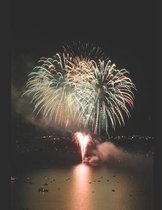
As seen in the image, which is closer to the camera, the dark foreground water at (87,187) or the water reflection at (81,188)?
the dark foreground water at (87,187)

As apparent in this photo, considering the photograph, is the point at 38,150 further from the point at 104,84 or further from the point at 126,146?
the point at 104,84

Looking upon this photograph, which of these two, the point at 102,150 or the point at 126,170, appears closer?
the point at 126,170

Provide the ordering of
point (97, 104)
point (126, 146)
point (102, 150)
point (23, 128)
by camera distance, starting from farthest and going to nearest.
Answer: point (126, 146)
point (102, 150)
point (23, 128)
point (97, 104)

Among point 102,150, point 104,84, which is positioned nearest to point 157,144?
point 104,84

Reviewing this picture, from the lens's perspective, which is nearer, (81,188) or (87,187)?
(81,188)

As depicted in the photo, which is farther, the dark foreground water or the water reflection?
the water reflection
